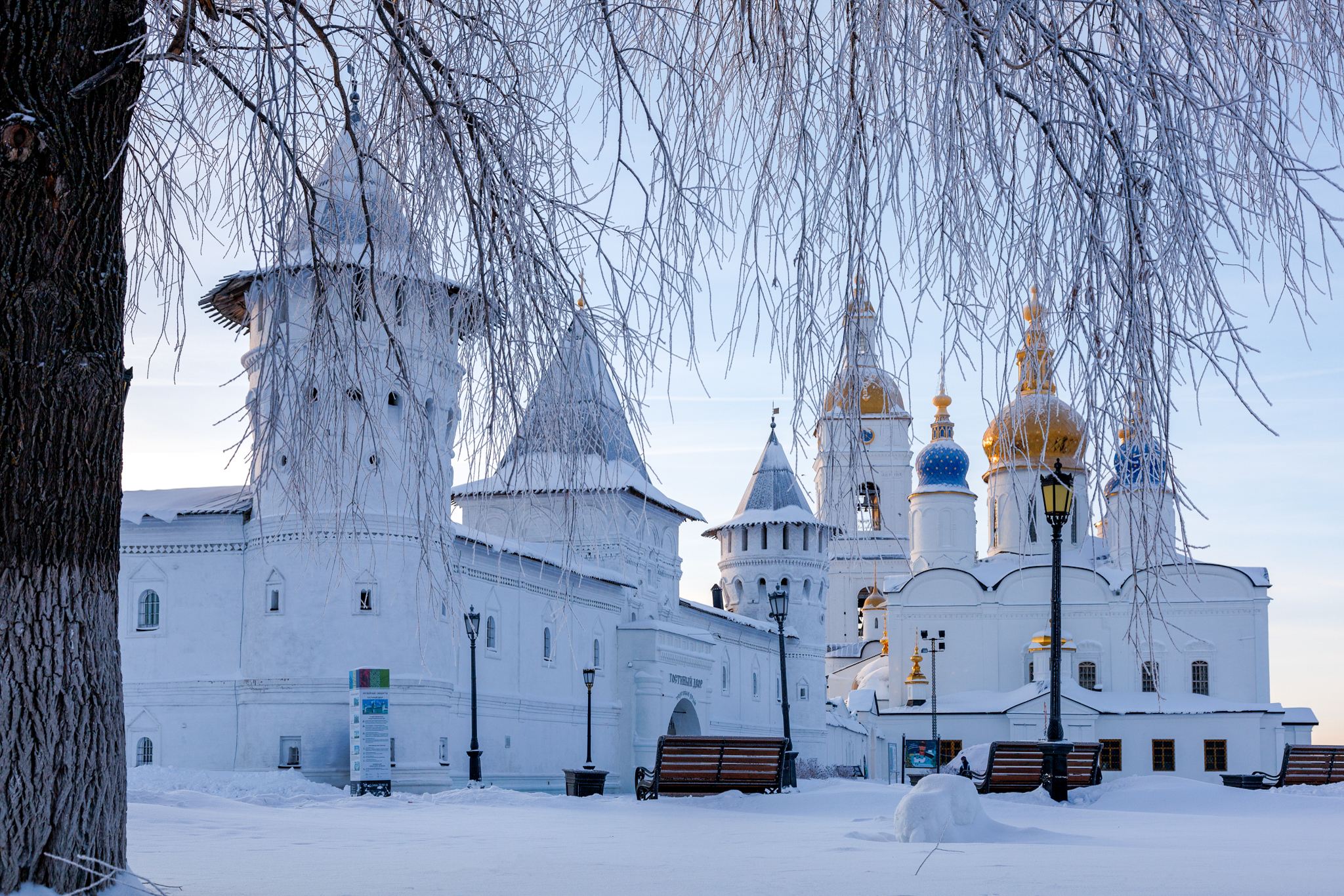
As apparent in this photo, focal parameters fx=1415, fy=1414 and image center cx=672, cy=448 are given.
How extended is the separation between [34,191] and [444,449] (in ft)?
56.8

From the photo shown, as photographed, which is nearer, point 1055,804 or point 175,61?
point 175,61

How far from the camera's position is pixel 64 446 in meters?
4.17

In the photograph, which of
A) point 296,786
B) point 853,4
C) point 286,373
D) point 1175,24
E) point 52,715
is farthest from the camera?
point 296,786

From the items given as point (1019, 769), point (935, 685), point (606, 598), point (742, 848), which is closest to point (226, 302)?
point (606, 598)

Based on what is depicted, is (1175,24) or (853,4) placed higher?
(853,4)

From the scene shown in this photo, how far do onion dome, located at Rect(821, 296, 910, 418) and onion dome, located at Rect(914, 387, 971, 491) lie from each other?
162 ft

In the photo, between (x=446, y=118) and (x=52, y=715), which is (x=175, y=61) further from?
(x=52, y=715)

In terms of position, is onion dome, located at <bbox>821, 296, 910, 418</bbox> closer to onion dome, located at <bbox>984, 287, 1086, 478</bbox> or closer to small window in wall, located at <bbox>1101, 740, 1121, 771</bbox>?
onion dome, located at <bbox>984, 287, 1086, 478</bbox>

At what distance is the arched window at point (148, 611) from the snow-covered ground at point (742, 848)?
44.5 feet

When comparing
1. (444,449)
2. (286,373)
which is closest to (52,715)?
(286,373)

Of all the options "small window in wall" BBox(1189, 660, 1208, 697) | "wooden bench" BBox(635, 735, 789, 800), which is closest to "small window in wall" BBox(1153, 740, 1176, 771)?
"small window in wall" BBox(1189, 660, 1208, 697)

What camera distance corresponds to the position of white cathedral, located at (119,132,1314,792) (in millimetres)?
4801

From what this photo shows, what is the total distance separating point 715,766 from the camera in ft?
44.6

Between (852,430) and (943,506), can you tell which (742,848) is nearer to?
(852,430)
